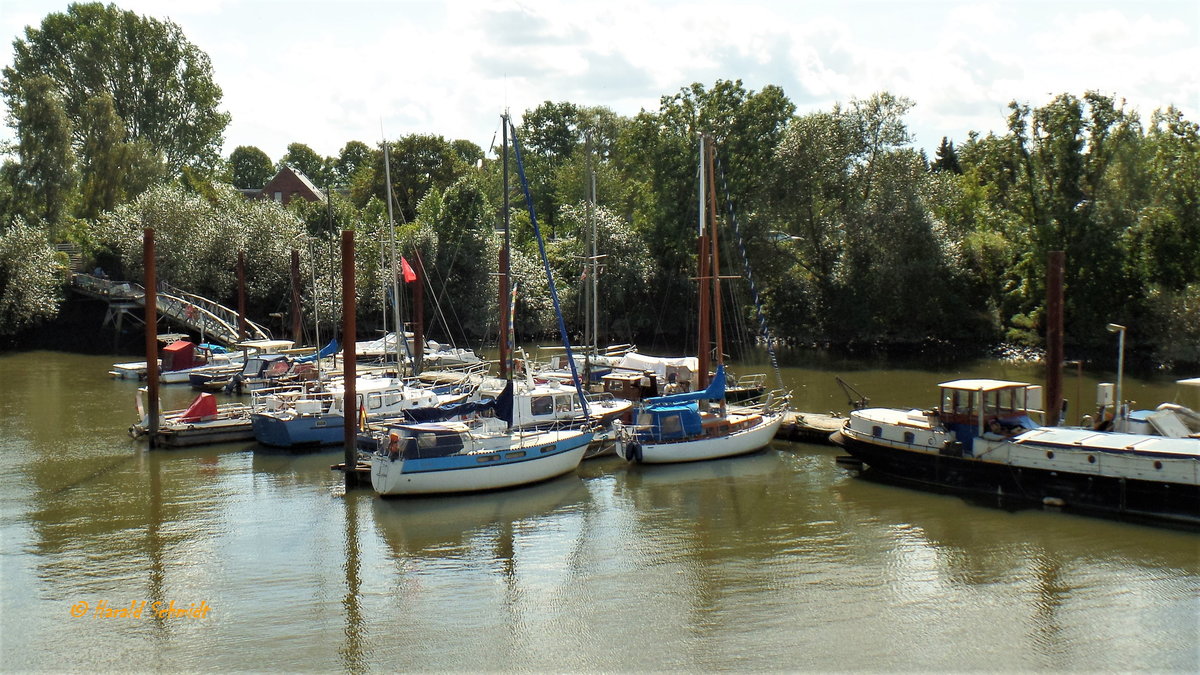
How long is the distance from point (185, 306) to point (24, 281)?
11.7 m

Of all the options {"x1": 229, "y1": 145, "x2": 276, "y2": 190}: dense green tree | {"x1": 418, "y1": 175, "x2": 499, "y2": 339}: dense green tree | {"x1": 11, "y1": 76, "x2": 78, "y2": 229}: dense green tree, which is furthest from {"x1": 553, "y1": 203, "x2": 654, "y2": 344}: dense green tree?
{"x1": 229, "y1": 145, "x2": 276, "y2": 190}: dense green tree

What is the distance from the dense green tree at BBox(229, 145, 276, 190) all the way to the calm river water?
4635 inches

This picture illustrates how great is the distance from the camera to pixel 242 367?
163 ft

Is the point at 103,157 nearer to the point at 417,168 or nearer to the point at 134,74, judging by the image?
the point at 134,74

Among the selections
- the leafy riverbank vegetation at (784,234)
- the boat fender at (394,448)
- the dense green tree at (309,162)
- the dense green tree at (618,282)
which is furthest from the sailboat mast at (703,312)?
the dense green tree at (309,162)

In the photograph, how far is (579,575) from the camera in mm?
22828

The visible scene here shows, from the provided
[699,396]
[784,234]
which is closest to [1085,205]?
[784,234]

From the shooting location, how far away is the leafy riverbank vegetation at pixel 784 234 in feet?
188

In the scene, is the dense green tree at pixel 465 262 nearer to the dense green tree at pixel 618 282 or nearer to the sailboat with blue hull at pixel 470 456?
the dense green tree at pixel 618 282

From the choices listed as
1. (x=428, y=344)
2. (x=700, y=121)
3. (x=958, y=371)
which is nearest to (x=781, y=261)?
(x=700, y=121)

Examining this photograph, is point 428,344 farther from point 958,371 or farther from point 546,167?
point 546,167

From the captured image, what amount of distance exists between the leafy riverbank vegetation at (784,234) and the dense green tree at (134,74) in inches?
454

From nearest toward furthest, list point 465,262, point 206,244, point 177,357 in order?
point 177,357
point 206,244
point 465,262

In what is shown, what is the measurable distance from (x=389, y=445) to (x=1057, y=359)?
19.3 m
